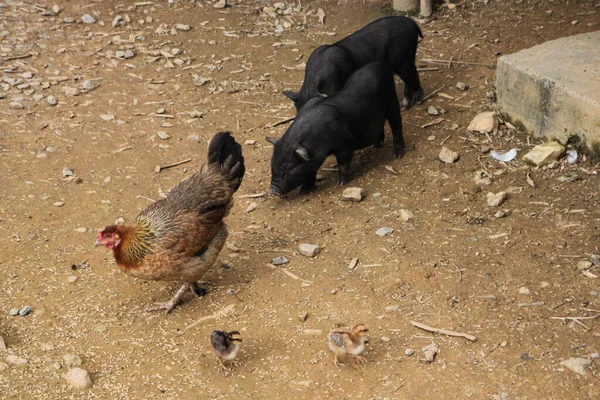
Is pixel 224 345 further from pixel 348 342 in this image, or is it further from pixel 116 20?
pixel 116 20

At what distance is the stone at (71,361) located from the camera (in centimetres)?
484

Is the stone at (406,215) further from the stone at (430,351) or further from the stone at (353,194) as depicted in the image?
the stone at (430,351)

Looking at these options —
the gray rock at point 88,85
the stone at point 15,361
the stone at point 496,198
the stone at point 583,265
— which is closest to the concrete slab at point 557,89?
the stone at point 496,198

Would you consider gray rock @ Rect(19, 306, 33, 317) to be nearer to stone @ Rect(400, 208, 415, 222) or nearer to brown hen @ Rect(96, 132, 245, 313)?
brown hen @ Rect(96, 132, 245, 313)

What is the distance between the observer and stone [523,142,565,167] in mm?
6457

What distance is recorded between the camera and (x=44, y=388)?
183 inches

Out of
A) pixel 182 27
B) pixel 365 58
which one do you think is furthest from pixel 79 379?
pixel 182 27

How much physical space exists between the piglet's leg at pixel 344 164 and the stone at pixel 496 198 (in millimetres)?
1398

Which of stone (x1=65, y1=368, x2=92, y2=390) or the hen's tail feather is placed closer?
stone (x1=65, y1=368, x2=92, y2=390)

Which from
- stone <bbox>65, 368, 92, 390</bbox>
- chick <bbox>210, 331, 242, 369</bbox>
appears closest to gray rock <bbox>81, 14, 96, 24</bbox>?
stone <bbox>65, 368, 92, 390</bbox>

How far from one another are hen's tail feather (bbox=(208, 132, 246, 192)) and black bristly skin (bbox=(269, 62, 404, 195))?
2.95ft

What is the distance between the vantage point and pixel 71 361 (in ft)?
15.9

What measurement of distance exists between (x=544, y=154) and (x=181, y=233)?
3.32 metres

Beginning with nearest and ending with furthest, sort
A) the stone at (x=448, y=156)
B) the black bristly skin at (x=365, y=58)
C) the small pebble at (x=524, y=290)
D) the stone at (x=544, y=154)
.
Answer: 1. the small pebble at (x=524, y=290)
2. the stone at (x=544, y=154)
3. the stone at (x=448, y=156)
4. the black bristly skin at (x=365, y=58)
